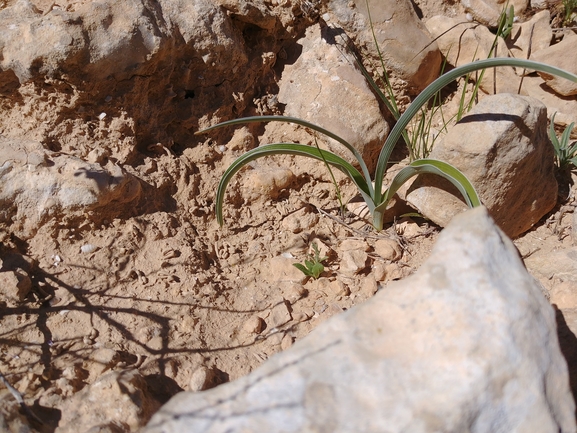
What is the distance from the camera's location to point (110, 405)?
1201mm

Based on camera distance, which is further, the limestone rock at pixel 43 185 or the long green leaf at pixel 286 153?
the long green leaf at pixel 286 153

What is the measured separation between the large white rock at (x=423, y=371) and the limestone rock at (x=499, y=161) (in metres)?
0.74

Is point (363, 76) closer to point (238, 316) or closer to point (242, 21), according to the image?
point (242, 21)

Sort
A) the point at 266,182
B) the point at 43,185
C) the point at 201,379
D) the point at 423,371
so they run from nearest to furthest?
the point at 423,371, the point at 201,379, the point at 43,185, the point at 266,182

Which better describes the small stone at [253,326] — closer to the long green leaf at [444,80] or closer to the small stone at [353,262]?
the small stone at [353,262]

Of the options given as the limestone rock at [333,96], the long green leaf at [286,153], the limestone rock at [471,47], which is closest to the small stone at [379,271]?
the long green leaf at [286,153]

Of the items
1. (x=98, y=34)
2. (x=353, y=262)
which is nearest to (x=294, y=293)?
(x=353, y=262)

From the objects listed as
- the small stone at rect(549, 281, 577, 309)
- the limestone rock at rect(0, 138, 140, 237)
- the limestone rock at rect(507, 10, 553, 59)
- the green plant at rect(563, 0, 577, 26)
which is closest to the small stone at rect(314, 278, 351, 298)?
the small stone at rect(549, 281, 577, 309)

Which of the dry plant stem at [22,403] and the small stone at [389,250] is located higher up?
the dry plant stem at [22,403]

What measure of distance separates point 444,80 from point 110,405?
1334mm

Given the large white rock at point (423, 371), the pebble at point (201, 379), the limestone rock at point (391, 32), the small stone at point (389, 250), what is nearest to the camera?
the large white rock at point (423, 371)

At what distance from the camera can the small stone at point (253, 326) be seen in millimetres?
1556

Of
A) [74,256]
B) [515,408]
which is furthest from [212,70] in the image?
[515,408]

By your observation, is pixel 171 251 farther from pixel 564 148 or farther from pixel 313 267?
pixel 564 148
